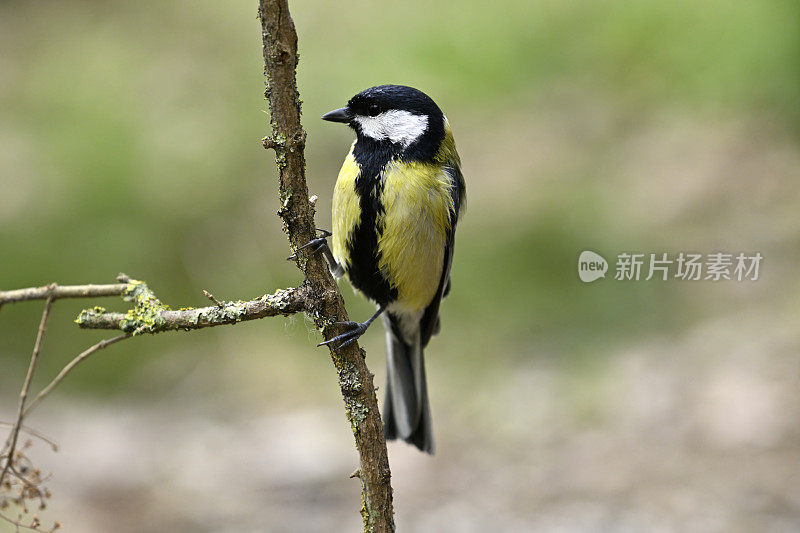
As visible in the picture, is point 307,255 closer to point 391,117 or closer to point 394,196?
point 394,196

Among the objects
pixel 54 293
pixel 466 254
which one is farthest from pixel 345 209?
pixel 466 254

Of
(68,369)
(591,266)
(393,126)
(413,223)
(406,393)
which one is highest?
(591,266)

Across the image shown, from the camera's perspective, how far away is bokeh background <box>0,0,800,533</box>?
3.75 meters

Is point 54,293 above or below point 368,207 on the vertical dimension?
below

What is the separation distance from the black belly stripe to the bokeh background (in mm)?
1603

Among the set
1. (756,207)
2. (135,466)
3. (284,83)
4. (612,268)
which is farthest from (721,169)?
(284,83)

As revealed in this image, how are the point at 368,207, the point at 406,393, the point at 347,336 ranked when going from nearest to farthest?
the point at 347,336 < the point at 368,207 < the point at 406,393

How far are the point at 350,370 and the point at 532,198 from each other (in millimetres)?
3841

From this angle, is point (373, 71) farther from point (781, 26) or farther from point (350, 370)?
point (350, 370)

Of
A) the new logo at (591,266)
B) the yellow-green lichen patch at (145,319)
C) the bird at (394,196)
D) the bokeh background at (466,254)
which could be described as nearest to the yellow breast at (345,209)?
the bird at (394,196)

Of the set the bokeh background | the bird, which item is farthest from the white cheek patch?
the bokeh background

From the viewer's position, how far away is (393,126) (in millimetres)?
2469

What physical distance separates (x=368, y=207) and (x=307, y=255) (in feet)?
2.28

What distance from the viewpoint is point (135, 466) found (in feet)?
13.0
